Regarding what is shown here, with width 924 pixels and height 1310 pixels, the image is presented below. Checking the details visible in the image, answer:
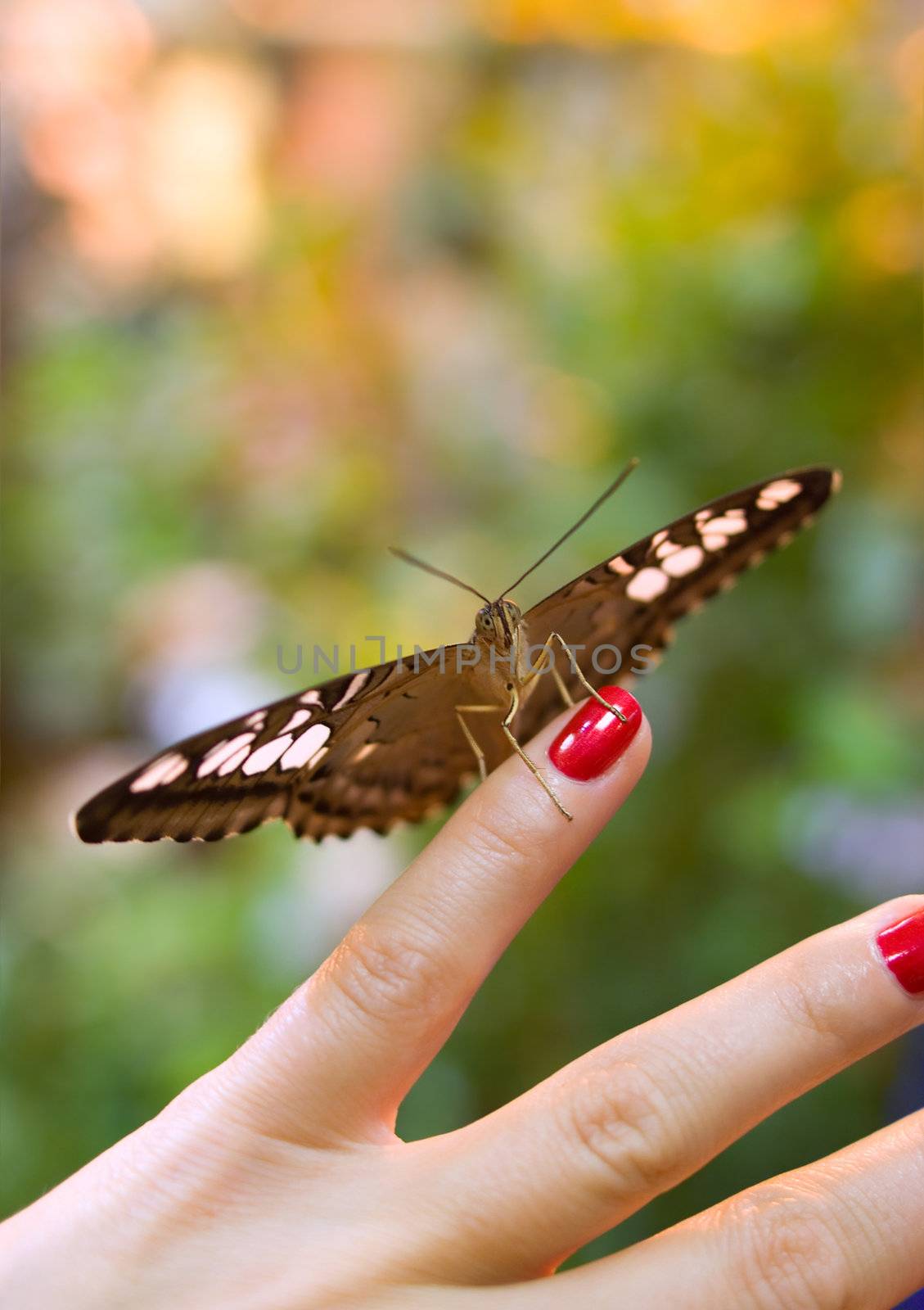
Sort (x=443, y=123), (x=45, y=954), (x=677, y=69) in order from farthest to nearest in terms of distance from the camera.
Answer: (x=443, y=123) < (x=677, y=69) < (x=45, y=954)

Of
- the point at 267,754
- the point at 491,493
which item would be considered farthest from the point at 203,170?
the point at 267,754

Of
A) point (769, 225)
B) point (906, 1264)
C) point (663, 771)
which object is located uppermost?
point (769, 225)

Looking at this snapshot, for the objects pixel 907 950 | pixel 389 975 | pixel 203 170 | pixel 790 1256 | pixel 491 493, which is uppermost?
pixel 203 170

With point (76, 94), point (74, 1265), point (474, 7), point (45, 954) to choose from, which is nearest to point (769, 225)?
point (74, 1265)

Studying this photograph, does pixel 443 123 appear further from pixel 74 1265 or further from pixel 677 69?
pixel 74 1265

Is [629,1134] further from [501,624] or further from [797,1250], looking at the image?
[501,624]

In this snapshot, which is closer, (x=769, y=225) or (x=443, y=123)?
(x=769, y=225)

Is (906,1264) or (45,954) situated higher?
(45,954)
